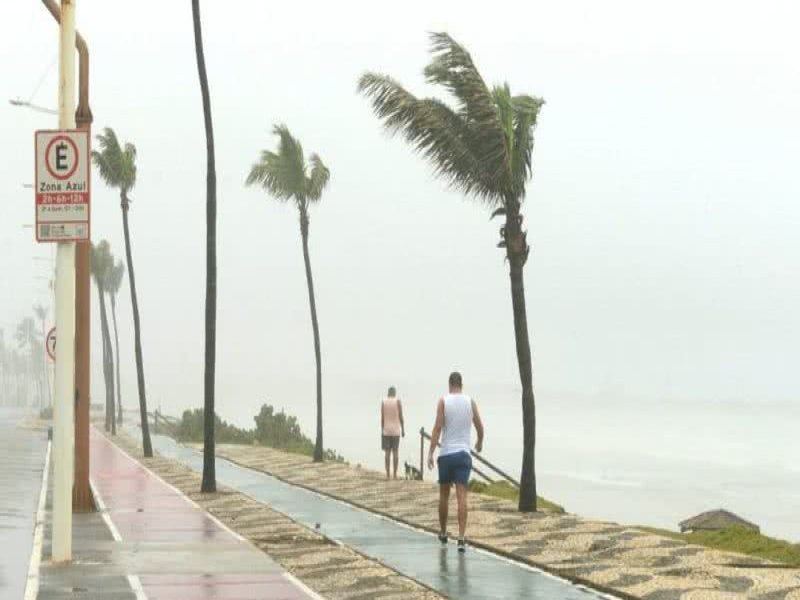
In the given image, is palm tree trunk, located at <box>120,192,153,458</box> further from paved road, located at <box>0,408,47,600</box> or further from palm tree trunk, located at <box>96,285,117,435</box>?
palm tree trunk, located at <box>96,285,117,435</box>

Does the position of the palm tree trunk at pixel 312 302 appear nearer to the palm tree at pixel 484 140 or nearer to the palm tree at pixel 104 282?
the palm tree at pixel 484 140

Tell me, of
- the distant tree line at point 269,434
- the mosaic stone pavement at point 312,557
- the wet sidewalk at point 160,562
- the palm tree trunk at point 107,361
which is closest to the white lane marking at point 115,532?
the wet sidewalk at point 160,562

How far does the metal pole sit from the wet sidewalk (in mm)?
474

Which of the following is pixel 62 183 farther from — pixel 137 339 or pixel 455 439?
pixel 137 339

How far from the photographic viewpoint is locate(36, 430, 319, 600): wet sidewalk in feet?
53.0

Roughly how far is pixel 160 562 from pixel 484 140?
11.5 m

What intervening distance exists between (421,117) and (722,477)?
6259cm

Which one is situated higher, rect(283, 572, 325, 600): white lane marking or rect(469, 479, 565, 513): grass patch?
rect(469, 479, 565, 513): grass patch

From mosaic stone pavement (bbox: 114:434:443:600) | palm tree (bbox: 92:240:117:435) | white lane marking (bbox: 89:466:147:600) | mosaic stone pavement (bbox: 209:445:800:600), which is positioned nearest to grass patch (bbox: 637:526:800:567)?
mosaic stone pavement (bbox: 209:445:800:600)

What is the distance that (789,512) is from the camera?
59.5 metres

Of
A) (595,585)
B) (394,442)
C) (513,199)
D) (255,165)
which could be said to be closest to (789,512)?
(255,165)

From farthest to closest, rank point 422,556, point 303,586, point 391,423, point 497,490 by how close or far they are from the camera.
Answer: point 391,423, point 497,490, point 422,556, point 303,586

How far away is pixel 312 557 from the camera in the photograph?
19.6m

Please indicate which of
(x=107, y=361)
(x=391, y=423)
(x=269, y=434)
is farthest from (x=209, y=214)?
(x=107, y=361)
